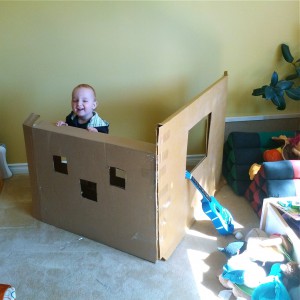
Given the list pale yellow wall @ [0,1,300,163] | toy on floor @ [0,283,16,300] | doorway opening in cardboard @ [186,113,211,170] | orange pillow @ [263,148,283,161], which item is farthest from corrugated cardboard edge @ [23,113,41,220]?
orange pillow @ [263,148,283,161]

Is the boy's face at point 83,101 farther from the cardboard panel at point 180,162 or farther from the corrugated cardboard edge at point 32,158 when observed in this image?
the cardboard panel at point 180,162

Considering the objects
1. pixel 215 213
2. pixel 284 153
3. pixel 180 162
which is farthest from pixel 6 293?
pixel 284 153

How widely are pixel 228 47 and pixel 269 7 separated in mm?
283

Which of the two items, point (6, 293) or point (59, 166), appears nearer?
point (6, 293)

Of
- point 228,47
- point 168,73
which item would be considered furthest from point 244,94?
point 168,73

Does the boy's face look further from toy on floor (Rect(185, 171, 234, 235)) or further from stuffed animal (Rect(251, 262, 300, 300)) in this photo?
stuffed animal (Rect(251, 262, 300, 300))

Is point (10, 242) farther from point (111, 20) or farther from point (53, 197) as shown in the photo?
point (111, 20)

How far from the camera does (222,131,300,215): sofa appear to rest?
1723mm

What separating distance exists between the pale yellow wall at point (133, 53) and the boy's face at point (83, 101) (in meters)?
0.31

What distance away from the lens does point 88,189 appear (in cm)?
162

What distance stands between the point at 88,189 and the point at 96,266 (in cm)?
32

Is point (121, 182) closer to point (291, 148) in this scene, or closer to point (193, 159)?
point (193, 159)

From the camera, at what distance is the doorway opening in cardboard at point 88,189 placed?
5.25ft

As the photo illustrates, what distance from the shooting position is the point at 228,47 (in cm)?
200
